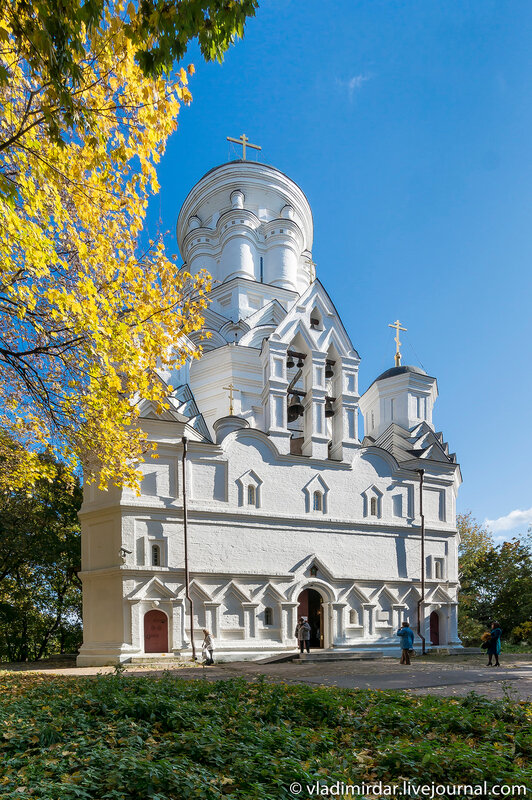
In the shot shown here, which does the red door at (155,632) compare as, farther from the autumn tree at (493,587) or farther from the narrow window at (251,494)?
the autumn tree at (493,587)

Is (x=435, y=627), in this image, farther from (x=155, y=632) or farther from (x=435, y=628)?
(x=155, y=632)

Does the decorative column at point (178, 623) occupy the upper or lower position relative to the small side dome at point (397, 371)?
lower

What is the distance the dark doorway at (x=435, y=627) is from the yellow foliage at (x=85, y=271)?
17.3 meters

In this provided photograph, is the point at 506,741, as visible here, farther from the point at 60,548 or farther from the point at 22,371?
the point at 60,548

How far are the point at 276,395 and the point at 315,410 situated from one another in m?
1.85

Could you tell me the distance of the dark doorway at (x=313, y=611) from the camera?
22.6 m

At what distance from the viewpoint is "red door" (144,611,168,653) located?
1902cm

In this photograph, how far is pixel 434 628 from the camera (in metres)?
25.3

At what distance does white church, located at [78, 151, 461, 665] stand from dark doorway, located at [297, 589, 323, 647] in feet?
0.19

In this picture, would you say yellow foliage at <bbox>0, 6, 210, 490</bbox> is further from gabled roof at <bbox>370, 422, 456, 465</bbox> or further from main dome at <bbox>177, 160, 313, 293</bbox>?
main dome at <bbox>177, 160, 313, 293</bbox>

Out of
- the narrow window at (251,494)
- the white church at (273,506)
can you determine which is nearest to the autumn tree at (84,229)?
the white church at (273,506)

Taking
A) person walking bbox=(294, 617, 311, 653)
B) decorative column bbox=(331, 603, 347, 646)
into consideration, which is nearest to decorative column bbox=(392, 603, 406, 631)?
decorative column bbox=(331, 603, 347, 646)

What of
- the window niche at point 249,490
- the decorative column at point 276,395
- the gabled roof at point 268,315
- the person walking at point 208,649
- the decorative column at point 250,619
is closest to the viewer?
the person walking at point 208,649

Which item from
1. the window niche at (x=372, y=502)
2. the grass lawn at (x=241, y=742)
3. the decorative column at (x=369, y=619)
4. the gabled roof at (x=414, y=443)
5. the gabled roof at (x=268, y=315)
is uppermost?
the gabled roof at (x=268, y=315)
